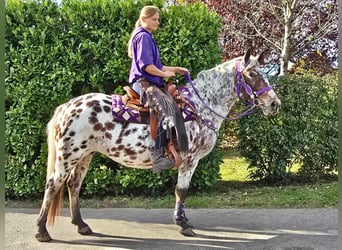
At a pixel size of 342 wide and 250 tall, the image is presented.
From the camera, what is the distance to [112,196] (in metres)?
6.76

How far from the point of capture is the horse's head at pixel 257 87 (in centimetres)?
462

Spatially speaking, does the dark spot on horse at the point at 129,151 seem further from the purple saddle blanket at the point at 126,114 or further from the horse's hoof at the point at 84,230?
the horse's hoof at the point at 84,230

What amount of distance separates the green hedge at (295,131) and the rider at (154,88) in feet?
9.44

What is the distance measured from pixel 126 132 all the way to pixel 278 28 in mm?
8590

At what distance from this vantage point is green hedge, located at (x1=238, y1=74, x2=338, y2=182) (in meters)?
6.94

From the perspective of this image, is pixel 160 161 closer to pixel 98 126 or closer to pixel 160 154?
pixel 160 154

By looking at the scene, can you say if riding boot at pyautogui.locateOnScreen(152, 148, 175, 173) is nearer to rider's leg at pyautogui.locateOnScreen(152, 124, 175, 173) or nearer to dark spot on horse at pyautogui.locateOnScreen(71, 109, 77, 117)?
rider's leg at pyautogui.locateOnScreen(152, 124, 175, 173)

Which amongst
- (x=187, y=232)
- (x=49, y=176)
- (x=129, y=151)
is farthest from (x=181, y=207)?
(x=49, y=176)

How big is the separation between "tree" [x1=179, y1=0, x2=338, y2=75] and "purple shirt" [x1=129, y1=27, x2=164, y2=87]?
263 inches

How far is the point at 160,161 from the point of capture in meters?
4.37

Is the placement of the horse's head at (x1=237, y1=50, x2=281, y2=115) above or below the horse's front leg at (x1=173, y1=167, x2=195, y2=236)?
above

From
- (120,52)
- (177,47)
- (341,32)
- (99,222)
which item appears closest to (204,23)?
(177,47)

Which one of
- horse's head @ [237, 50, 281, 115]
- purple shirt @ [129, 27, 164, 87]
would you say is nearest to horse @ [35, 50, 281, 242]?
horse's head @ [237, 50, 281, 115]

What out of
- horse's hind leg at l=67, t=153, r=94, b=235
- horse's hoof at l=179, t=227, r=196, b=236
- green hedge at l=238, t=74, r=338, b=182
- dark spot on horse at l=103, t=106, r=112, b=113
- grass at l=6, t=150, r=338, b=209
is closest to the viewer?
dark spot on horse at l=103, t=106, r=112, b=113
